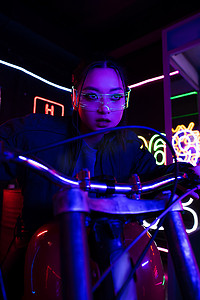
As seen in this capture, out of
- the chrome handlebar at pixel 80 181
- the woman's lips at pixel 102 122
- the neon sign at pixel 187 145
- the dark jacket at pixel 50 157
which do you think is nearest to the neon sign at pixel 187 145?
the neon sign at pixel 187 145

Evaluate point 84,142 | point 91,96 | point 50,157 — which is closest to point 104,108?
point 91,96

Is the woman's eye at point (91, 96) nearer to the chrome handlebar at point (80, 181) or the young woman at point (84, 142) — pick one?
the young woman at point (84, 142)

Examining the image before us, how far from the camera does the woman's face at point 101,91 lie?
3.26ft

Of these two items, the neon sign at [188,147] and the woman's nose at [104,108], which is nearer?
the woman's nose at [104,108]

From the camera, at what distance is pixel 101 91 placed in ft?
3.27

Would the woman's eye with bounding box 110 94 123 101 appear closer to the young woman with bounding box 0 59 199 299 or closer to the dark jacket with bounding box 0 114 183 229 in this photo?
the young woman with bounding box 0 59 199 299

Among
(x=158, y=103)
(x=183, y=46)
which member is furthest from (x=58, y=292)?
(x=158, y=103)

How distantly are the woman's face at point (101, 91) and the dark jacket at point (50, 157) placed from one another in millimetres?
204

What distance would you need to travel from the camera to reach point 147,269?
0.75 m

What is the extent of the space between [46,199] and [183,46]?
2395 millimetres

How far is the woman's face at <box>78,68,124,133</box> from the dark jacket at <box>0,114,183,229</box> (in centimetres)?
20

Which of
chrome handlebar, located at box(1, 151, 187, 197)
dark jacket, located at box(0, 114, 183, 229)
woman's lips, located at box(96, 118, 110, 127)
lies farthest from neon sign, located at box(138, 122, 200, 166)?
chrome handlebar, located at box(1, 151, 187, 197)

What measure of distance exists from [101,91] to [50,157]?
Result: 18.5 inches

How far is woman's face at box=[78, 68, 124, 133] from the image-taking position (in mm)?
993
